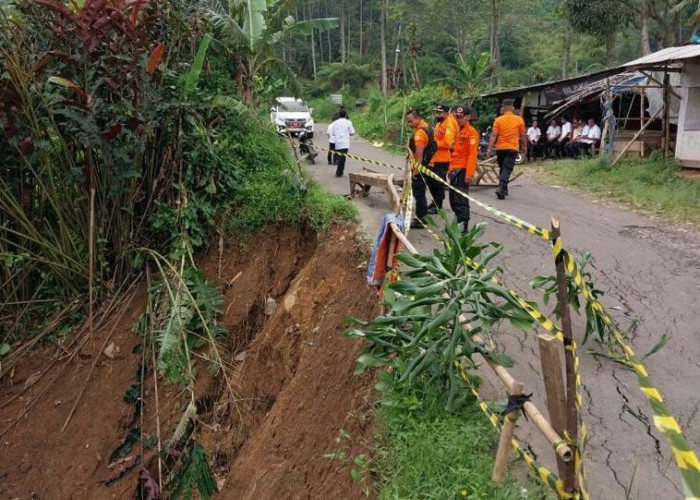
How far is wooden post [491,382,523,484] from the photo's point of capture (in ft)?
9.55

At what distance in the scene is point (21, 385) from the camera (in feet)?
22.4

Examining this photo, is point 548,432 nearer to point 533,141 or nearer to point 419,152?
point 419,152

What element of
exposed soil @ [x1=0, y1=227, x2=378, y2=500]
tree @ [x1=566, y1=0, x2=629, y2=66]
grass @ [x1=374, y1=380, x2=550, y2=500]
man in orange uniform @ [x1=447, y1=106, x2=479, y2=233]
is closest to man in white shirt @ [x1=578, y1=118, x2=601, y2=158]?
tree @ [x1=566, y1=0, x2=629, y2=66]

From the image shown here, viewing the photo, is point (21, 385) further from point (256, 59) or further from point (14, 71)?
point (256, 59)

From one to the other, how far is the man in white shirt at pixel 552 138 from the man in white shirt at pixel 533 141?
0.28 metres

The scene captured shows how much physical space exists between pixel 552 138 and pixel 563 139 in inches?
14.7

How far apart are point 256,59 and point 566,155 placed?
10871 mm

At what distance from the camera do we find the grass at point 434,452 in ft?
10.4

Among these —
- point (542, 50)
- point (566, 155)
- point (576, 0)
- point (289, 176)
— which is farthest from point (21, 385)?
point (542, 50)

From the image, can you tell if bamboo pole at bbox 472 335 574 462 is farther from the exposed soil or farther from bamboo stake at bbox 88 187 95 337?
bamboo stake at bbox 88 187 95 337

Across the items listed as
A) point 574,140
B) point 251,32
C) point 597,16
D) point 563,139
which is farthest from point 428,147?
point 597,16

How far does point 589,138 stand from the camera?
54.9 ft

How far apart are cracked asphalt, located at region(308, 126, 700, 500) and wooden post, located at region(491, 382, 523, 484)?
478 mm

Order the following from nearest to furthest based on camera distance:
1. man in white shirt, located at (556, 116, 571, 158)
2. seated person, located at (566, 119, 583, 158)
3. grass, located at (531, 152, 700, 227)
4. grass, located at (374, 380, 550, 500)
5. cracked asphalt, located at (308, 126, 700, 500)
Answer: grass, located at (374, 380, 550, 500), cracked asphalt, located at (308, 126, 700, 500), grass, located at (531, 152, 700, 227), seated person, located at (566, 119, 583, 158), man in white shirt, located at (556, 116, 571, 158)
